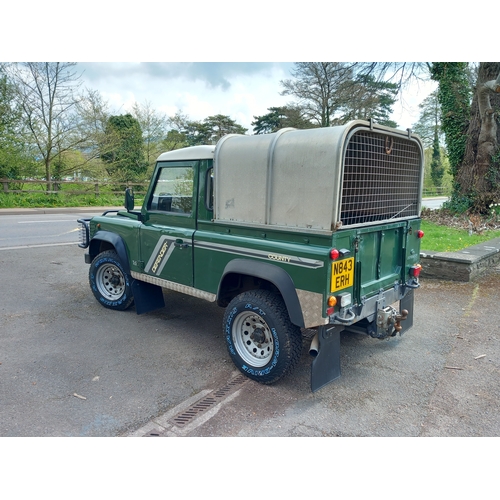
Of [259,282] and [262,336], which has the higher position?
[259,282]

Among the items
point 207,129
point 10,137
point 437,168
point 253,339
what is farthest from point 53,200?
point 437,168

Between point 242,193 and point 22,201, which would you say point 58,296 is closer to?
point 242,193

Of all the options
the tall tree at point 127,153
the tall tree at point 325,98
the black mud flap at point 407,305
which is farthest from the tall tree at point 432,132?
the black mud flap at point 407,305

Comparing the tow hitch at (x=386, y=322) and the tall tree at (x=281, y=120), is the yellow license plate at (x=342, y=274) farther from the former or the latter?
the tall tree at (x=281, y=120)

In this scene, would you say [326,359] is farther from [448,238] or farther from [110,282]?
[448,238]

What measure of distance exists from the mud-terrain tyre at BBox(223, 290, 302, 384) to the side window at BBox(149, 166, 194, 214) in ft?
4.42

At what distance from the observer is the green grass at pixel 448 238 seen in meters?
9.09

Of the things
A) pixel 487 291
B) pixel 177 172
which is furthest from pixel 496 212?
pixel 177 172

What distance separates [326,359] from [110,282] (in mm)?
3517

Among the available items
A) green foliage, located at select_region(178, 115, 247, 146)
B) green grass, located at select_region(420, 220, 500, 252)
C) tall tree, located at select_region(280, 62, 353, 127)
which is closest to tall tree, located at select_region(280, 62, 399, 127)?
tall tree, located at select_region(280, 62, 353, 127)

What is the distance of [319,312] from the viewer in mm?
3338

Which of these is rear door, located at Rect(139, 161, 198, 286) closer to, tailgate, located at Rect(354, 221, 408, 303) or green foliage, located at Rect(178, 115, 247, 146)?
tailgate, located at Rect(354, 221, 408, 303)

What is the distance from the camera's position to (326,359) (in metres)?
3.59

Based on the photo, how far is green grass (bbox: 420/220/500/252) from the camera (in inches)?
358
